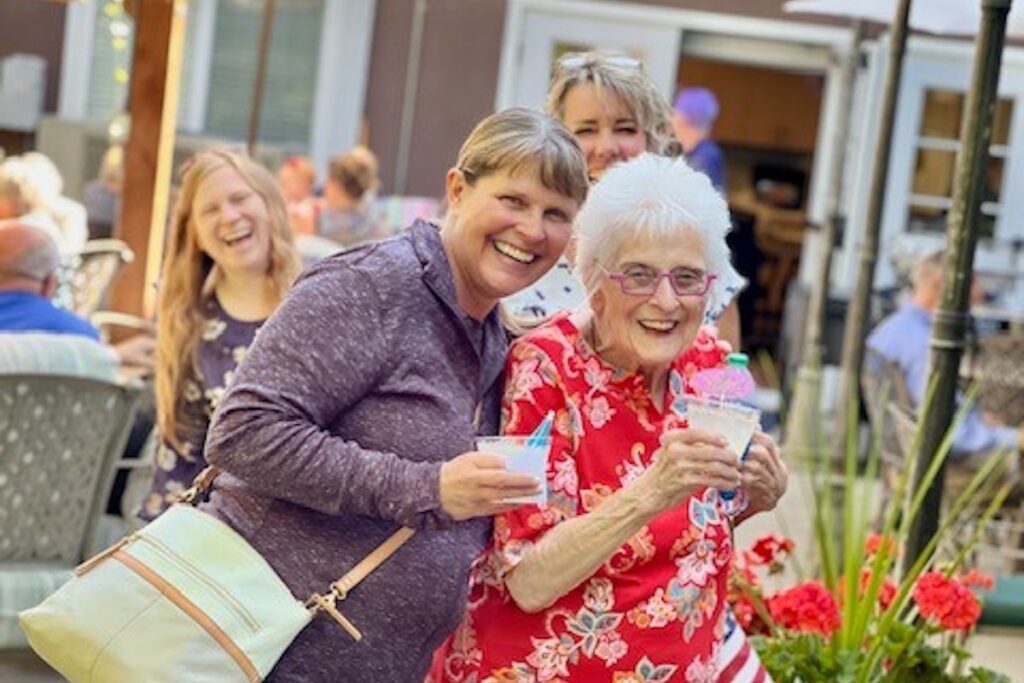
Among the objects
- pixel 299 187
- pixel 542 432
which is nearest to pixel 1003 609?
pixel 542 432

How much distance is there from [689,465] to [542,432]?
202 millimetres

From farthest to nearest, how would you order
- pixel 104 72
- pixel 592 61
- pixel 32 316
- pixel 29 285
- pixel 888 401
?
pixel 104 72 < pixel 888 401 < pixel 29 285 < pixel 32 316 < pixel 592 61

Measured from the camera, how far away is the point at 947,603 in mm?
5066

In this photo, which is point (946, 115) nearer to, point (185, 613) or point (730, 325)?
point (730, 325)

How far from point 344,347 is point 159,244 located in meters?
5.95

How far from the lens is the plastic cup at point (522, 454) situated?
3285 millimetres

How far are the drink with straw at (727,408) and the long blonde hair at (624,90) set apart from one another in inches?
44.1

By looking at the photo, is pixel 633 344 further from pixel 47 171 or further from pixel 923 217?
pixel 923 217

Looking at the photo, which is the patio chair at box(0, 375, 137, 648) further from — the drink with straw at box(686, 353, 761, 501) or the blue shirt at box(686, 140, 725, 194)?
the blue shirt at box(686, 140, 725, 194)

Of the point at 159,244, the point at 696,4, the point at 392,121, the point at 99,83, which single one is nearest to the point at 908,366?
the point at 159,244

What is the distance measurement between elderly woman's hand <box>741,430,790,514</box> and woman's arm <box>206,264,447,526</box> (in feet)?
1.76

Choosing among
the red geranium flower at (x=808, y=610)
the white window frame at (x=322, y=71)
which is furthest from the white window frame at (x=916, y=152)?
the red geranium flower at (x=808, y=610)

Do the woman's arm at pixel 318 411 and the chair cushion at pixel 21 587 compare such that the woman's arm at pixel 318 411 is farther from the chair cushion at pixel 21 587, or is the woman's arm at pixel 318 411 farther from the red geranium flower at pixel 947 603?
the chair cushion at pixel 21 587

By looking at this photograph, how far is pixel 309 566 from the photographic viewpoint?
3428 millimetres
